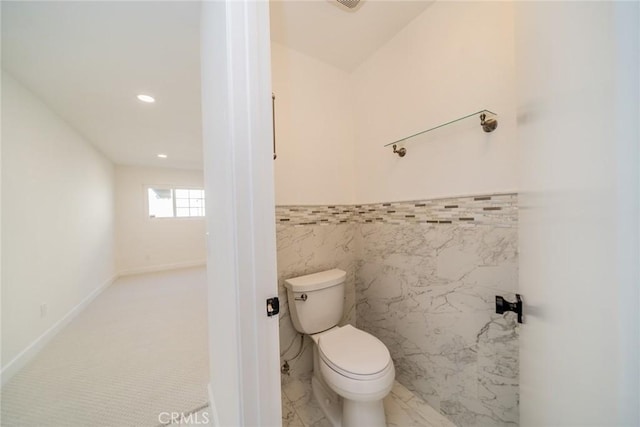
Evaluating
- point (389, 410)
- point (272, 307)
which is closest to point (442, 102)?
point (272, 307)

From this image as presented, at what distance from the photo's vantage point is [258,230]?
1.94 ft

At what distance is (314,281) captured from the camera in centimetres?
138

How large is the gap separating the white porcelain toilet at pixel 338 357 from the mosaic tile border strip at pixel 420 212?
43cm

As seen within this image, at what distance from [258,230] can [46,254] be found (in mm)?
2929

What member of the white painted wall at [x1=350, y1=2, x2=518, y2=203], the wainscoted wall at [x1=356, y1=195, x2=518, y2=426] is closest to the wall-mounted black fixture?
the wainscoted wall at [x1=356, y1=195, x2=518, y2=426]

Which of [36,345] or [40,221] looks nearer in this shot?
[36,345]

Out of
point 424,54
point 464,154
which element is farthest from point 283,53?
point 464,154

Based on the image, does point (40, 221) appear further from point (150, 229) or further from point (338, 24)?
point (338, 24)

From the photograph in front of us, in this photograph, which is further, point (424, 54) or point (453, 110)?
point (424, 54)

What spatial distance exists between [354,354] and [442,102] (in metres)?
1.49

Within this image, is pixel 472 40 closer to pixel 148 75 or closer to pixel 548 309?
pixel 548 309

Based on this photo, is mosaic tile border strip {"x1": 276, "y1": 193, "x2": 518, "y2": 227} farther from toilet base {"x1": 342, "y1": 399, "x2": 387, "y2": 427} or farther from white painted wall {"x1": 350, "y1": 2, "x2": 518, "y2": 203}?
toilet base {"x1": 342, "y1": 399, "x2": 387, "y2": 427}

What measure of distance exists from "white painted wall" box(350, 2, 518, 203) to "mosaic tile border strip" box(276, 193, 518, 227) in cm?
5

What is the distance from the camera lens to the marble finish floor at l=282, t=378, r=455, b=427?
3.96 feet
